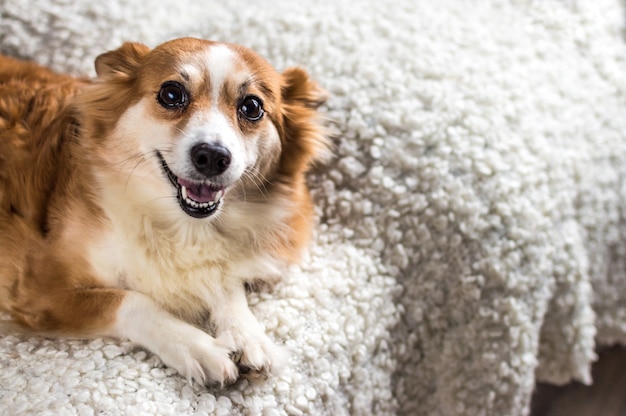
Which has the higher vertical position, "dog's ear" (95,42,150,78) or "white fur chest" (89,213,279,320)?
"dog's ear" (95,42,150,78)

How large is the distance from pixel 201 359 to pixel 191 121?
42cm

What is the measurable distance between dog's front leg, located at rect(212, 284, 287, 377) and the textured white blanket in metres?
0.05

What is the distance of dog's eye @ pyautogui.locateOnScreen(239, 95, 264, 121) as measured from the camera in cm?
136

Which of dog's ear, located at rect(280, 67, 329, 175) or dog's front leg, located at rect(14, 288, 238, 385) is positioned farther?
dog's ear, located at rect(280, 67, 329, 175)

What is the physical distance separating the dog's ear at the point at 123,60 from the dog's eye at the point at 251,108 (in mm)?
231

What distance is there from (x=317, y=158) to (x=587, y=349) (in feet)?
2.66

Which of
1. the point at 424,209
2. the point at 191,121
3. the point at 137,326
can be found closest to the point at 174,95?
the point at 191,121

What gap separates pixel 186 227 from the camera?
1.39 m

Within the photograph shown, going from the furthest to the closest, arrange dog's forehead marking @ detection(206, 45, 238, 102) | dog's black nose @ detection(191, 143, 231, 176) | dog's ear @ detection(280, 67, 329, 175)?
dog's ear @ detection(280, 67, 329, 175)
dog's forehead marking @ detection(206, 45, 238, 102)
dog's black nose @ detection(191, 143, 231, 176)

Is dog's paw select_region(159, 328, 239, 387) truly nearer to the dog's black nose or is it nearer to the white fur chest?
the white fur chest

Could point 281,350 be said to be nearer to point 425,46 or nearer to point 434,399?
point 434,399

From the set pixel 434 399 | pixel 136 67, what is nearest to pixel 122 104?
pixel 136 67

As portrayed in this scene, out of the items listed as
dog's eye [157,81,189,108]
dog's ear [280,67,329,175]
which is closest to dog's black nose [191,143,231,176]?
dog's eye [157,81,189,108]

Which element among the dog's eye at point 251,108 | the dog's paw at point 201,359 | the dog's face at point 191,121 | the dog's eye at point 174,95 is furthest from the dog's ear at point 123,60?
the dog's paw at point 201,359
